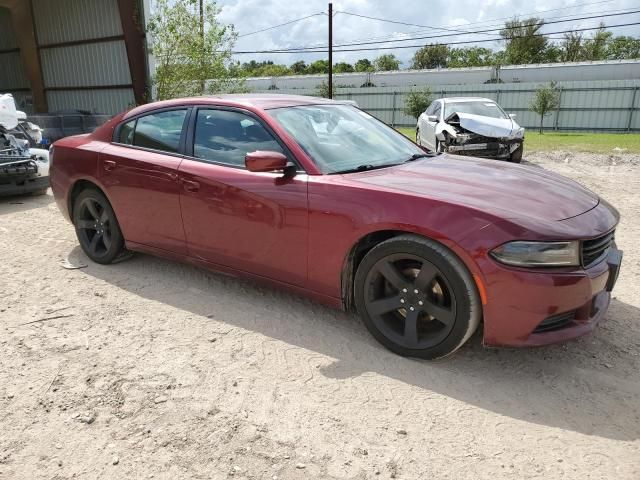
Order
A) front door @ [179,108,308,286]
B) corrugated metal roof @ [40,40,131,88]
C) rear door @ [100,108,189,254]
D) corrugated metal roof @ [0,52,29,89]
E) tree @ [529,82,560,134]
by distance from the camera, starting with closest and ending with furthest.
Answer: front door @ [179,108,308,286] < rear door @ [100,108,189,254] < corrugated metal roof @ [40,40,131,88] < corrugated metal roof @ [0,52,29,89] < tree @ [529,82,560,134]

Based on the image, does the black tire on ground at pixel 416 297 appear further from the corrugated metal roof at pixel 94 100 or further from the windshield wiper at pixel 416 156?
the corrugated metal roof at pixel 94 100

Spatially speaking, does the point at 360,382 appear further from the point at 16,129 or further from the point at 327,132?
the point at 16,129

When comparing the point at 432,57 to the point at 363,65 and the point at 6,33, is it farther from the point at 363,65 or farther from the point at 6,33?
the point at 6,33

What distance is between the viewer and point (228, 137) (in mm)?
3861

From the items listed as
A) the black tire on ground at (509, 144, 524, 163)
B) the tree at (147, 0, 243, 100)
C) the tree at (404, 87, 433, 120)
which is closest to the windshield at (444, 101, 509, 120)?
the black tire on ground at (509, 144, 524, 163)

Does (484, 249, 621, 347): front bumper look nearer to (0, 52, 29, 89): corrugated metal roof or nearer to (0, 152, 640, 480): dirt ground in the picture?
(0, 152, 640, 480): dirt ground

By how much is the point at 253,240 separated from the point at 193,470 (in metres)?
1.70

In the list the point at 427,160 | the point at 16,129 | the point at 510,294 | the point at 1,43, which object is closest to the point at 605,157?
the point at 427,160

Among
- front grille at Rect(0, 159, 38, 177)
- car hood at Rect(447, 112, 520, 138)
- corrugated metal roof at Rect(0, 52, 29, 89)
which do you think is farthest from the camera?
corrugated metal roof at Rect(0, 52, 29, 89)

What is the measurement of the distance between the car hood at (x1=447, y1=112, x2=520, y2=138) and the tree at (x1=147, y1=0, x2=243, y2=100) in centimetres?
807

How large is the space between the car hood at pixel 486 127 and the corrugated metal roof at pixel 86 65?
1053 centimetres

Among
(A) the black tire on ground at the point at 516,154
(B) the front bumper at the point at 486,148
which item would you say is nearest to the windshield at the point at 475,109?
(A) the black tire on ground at the point at 516,154

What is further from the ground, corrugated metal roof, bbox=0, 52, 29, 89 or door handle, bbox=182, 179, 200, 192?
corrugated metal roof, bbox=0, 52, 29, 89

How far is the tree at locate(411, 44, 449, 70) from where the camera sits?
242 feet
